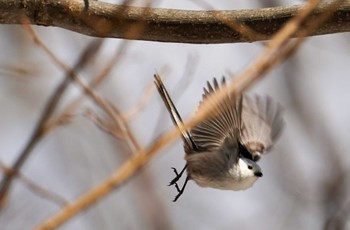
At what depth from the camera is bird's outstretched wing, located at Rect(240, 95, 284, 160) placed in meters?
1.96

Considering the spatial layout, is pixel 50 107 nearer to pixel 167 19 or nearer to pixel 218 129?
pixel 167 19

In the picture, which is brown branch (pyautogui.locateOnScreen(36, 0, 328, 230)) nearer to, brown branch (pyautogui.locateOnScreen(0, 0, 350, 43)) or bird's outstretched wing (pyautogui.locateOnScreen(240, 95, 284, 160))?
brown branch (pyautogui.locateOnScreen(0, 0, 350, 43))

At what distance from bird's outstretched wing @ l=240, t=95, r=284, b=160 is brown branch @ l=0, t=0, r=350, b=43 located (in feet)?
1.55

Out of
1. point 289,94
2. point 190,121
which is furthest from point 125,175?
point 289,94

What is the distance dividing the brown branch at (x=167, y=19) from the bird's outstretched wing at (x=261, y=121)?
47 cm

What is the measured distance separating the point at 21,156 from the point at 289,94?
67.7 inches

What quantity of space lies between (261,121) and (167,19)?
63 centimetres

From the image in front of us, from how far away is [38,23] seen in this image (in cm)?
156

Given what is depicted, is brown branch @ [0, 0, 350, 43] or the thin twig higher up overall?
brown branch @ [0, 0, 350, 43]

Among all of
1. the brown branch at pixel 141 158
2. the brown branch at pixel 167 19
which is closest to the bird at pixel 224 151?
the brown branch at pixel 167 19

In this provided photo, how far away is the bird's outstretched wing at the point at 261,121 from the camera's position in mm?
1964

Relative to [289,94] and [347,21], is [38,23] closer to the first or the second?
[347,21]

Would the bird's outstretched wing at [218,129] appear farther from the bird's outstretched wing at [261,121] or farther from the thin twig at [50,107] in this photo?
the thin twig at [50,107]

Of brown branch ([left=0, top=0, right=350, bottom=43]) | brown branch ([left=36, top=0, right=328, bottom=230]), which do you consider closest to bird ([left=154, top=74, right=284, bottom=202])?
brown branch ([left=0, top=0, right=350, bottom=43])
